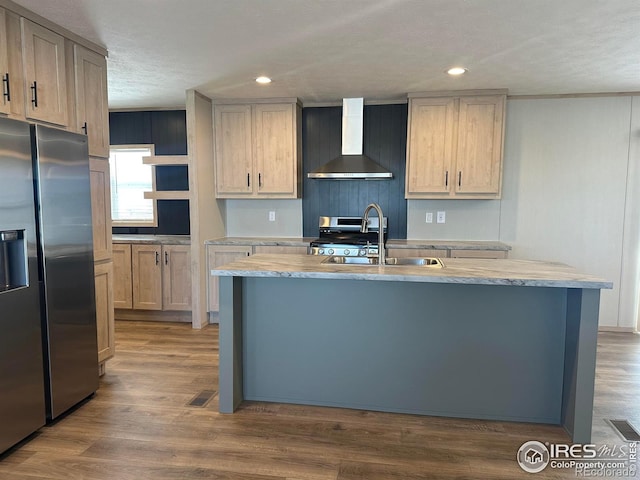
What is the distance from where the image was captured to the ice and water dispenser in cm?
227

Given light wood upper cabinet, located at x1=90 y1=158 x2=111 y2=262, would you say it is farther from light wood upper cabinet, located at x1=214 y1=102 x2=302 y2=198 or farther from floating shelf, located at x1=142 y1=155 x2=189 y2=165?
light wood upper cabinet, located at x1=214 y1=102 x2=302 y2=198

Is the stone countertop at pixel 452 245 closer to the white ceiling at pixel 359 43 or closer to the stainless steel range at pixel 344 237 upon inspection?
the stainless steel range at pixel 344 237

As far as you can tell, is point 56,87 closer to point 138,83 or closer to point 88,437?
point 138,83

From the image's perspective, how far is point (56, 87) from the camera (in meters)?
2.72

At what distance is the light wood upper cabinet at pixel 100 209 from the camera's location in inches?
121

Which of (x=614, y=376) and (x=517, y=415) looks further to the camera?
(x=614, y=376)

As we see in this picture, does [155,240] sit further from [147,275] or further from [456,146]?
[456,146]

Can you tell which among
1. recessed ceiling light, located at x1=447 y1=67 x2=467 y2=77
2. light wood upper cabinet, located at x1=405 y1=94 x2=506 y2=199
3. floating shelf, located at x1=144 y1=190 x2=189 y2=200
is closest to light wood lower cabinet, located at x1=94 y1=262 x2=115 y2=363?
floating shelf, located at x1=144 y1=190 x2=189 y2=200

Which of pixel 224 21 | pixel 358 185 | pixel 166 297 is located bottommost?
pixel 166 297

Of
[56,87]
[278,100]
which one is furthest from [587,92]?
[56,87]

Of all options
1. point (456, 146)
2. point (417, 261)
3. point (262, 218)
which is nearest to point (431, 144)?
point (456, 146)

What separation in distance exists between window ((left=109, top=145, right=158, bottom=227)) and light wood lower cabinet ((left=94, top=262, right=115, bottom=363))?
2.07 metres

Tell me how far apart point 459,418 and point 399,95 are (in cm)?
318

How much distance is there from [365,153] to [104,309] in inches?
121
